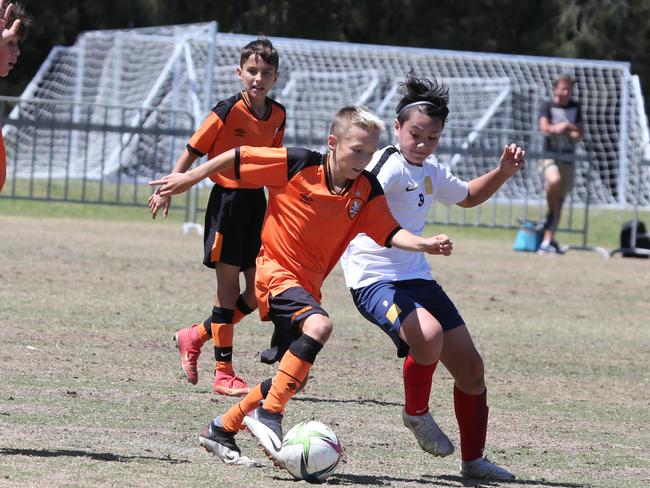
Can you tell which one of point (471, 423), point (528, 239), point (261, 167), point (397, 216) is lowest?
point (528, 239)

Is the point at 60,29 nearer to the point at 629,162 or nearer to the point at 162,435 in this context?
the point at 629,162

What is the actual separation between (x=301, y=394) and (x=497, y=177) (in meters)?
1.71

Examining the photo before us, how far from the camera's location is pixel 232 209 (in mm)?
7395

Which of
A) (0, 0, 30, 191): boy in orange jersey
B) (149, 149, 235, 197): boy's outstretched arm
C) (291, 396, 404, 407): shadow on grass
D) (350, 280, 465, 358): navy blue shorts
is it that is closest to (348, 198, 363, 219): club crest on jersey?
(350, 280, 465, 358): navy blue shorts

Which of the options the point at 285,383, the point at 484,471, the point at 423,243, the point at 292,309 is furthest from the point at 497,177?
the point at 285,383

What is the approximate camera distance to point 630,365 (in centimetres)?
864

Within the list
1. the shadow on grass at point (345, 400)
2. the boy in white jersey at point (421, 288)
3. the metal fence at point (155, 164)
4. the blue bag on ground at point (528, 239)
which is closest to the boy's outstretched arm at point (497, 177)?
the boy in white jersey at point (421, 288)

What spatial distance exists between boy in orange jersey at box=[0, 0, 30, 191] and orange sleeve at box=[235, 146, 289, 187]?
0.98m

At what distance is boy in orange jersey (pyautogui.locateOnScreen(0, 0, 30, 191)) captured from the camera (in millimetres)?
5324

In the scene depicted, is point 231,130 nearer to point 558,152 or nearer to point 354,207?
point 354,207

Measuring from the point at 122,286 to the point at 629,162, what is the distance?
1594 centimetres

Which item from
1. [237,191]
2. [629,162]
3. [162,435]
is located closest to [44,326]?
[237,191]

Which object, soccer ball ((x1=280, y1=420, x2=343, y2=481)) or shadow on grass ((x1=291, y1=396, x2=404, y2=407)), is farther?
shadow on grass ((x1=291, y1=396, x2=404, y2=407))

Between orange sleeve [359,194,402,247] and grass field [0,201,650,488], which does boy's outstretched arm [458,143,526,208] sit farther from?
grass field [0,201,650,488]
